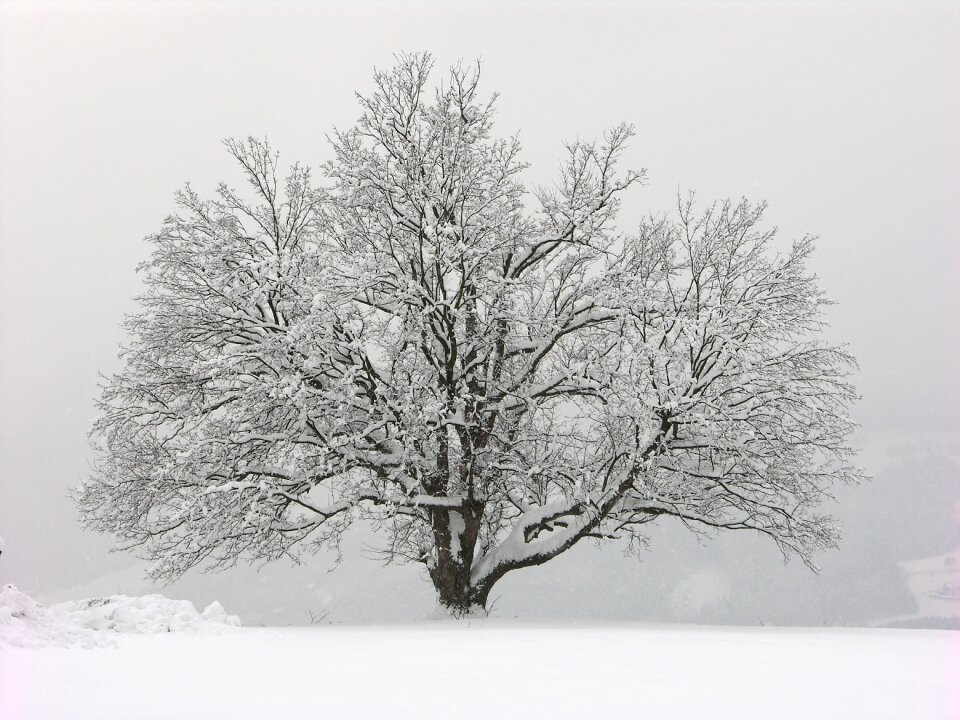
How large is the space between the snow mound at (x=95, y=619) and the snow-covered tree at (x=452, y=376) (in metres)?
3.11

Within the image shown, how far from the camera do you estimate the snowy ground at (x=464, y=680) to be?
4043mm

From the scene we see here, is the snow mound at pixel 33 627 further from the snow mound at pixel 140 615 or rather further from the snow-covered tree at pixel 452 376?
the snow-covered tree at pixel 452 376

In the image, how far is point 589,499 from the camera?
13242 millimetres

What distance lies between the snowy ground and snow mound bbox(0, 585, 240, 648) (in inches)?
13.1

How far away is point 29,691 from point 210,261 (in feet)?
34.6

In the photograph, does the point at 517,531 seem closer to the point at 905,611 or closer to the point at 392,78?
the point at 392,78

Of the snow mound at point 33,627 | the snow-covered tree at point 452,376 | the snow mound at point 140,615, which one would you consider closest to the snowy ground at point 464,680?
the snow mound at point 33,627

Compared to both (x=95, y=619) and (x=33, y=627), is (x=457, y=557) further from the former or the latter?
(x=33, y=627)

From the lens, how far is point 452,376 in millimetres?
12914

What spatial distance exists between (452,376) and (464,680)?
8.27 meters

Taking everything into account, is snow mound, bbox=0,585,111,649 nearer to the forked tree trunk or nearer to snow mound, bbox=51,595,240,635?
snow mound, bbox=51,595,240,635

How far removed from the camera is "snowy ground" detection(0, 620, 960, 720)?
4043 mm

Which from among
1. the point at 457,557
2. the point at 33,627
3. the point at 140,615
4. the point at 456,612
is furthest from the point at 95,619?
the point at 457,557

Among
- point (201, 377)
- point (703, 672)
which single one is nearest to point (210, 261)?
point (201, 377)
